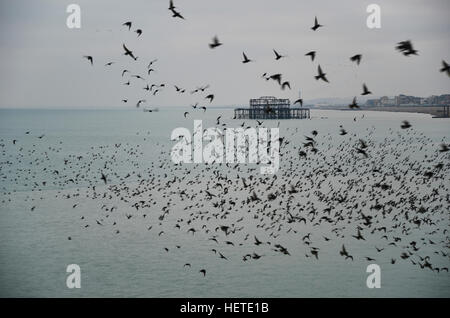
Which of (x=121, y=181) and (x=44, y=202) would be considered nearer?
(x=44, y=202)

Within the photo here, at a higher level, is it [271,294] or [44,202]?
[44,202]

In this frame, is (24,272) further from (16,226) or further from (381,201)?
(381,201)

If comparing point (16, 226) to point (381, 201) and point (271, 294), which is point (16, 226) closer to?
point (271, 294)

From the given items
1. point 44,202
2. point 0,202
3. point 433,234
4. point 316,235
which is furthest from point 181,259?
point 0,202

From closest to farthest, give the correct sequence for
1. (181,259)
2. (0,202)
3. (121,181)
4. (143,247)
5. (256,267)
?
(256,267) < (181,259) < (143,247) < (0,202) < (121,181)

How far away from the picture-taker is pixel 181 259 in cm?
3014

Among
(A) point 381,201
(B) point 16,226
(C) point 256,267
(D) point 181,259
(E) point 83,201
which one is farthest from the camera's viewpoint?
(E) point 83,201

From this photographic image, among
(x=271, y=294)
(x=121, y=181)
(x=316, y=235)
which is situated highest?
(x=121, y=181)

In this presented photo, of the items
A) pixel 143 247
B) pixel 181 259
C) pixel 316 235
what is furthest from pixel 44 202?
pixel 316 235

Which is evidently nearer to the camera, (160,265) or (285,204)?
(160,265)

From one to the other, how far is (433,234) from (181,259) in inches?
600

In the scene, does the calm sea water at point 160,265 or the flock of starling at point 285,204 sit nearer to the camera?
the calm sea water at point 160,265

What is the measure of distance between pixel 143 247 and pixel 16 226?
12568 millimetres

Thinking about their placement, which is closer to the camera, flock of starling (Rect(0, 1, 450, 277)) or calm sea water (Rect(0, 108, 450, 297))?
calm sea water (Rect(0, 108, 450, 297))
